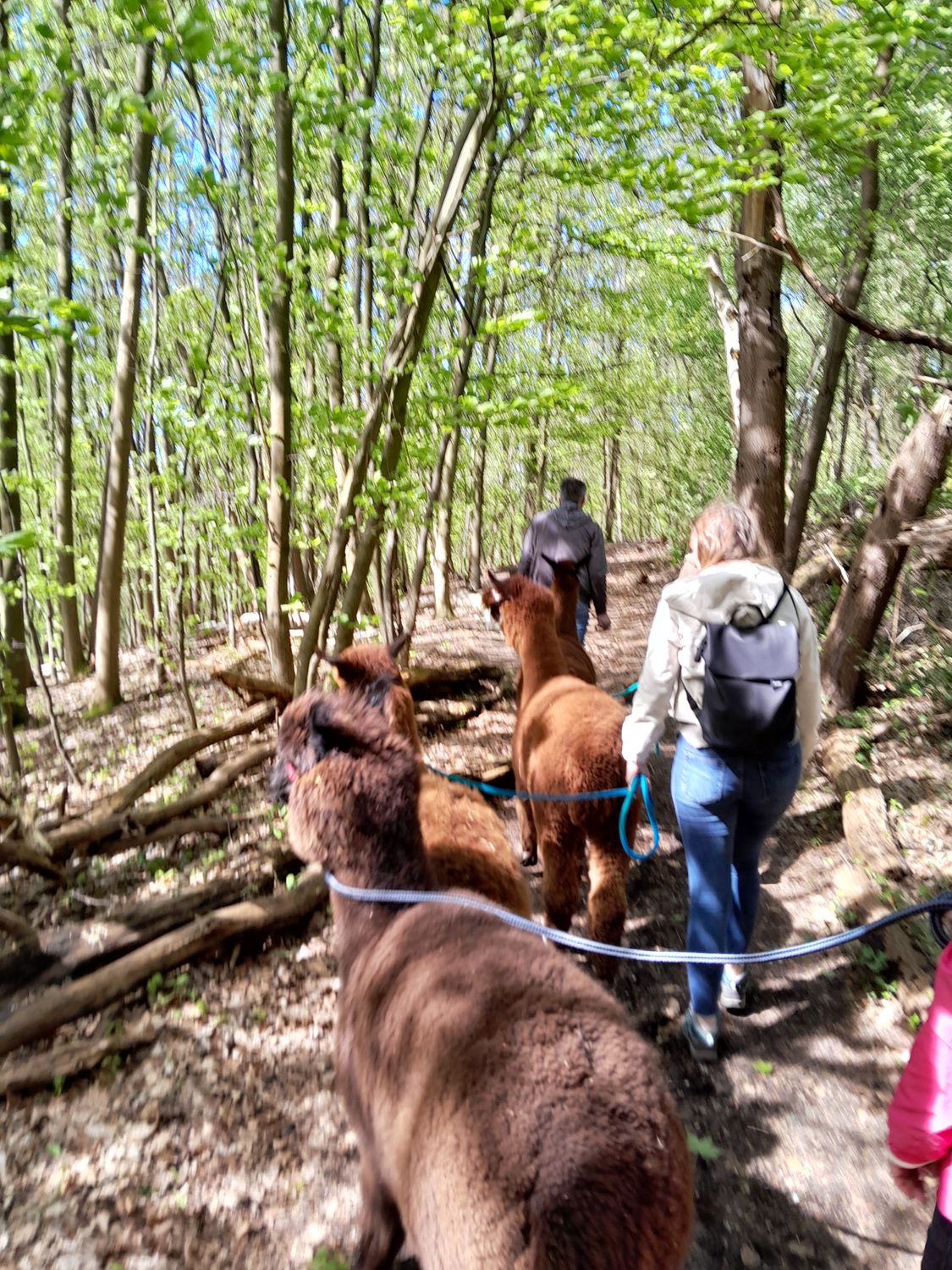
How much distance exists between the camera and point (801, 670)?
2.95m

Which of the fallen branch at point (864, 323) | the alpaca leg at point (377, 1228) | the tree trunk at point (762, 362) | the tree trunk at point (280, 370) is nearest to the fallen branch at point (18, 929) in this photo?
the alpaca leg at point (377, 1228)

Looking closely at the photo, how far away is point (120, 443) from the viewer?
306 inches

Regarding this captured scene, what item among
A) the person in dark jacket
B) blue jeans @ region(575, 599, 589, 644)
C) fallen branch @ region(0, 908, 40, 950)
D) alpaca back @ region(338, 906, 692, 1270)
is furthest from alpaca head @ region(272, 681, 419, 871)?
blue jeans @ region(575, 599, 589, 644)

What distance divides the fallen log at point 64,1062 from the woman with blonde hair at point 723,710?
102 inches

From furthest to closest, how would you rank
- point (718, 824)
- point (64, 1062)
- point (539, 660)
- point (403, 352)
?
1. point (403, 352)
2. point (539, 660)
3. point (64, 1062)
4. point (718, 824)

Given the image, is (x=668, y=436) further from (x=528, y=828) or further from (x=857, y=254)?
(x=528, y=828)

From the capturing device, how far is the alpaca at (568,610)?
5398mm

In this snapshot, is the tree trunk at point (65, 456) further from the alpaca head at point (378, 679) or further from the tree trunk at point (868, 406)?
the tree trunk at point (868, 406)

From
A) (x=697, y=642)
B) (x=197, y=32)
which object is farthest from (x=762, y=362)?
(x=197, y=32)

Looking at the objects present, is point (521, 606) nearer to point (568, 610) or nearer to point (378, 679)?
point (568, 610)

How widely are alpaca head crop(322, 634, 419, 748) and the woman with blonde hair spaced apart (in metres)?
1.09

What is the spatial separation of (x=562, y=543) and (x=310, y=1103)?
459cm

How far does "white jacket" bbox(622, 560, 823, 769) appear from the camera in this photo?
2771 millimetres

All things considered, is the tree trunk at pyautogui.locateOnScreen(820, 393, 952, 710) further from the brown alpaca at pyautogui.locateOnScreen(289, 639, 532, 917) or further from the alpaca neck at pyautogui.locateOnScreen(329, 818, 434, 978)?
the alpaca neck at pyautogui.locateOnScreen(329, 818, 434, 978)
